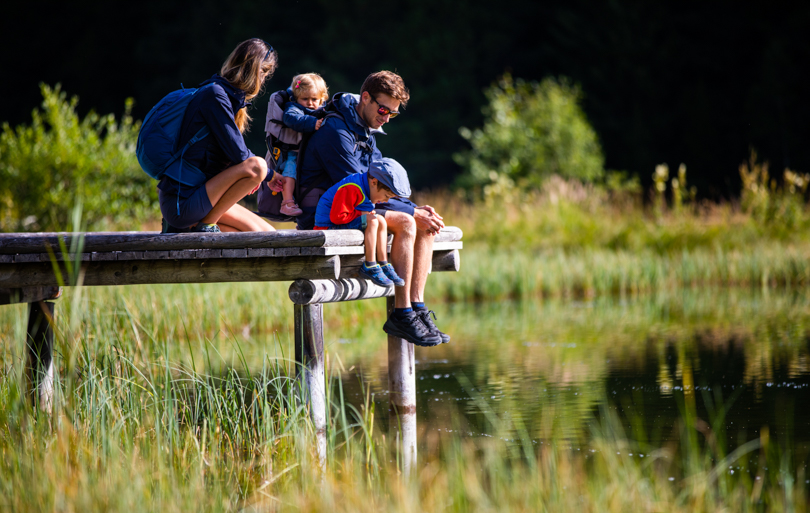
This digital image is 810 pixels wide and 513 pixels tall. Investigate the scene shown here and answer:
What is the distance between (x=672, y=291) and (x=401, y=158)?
17.6 m

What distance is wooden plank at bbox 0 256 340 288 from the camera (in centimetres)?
388

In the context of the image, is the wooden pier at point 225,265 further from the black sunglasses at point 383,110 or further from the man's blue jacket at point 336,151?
the black sunglasses at point 383,110

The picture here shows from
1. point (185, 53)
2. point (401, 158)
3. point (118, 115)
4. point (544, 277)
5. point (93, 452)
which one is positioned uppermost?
point (185, 53)

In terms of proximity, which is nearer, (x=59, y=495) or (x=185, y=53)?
(x=59, y=495)

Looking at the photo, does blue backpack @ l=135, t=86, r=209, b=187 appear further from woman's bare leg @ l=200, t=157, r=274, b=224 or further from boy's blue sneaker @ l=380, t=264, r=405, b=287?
boy's blue sneaker @ l=380, t=264, r=405, b=287

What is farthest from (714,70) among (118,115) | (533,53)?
(118,115)

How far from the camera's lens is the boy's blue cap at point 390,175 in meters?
3.95

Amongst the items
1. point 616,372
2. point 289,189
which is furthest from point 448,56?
point 289,189

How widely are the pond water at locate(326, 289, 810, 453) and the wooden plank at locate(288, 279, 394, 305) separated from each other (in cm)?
43

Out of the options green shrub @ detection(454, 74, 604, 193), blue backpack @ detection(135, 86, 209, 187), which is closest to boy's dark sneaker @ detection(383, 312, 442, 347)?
blue backpack @ detection(135, 86, 209, 187)

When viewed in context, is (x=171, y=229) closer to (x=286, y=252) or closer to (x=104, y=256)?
(x=104, y=256)

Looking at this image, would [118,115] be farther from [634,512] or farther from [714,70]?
[634,512]

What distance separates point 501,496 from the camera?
7.80 feet

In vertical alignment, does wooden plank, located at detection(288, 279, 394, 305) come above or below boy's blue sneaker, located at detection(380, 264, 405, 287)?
below
